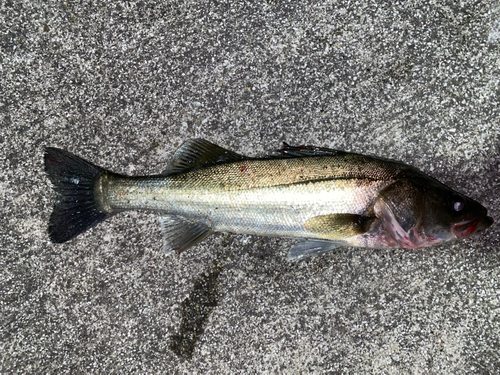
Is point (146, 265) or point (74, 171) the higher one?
point (74, 171)

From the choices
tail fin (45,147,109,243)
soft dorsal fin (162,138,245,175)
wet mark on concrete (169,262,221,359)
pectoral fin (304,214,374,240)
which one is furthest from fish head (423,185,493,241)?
tail fin (45,147,109,243)

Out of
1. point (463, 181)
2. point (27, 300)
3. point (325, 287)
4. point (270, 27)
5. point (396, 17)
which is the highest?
point (396, 17)

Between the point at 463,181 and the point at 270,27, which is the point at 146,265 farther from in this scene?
the point at 463,181

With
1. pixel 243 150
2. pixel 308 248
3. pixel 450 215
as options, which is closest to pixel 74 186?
pixel 243 150

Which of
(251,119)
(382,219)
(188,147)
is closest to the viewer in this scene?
(382,219)

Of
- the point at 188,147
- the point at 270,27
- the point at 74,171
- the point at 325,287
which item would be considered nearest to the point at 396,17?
the point at 270,27

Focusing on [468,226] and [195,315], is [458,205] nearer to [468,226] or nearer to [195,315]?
[468,226]

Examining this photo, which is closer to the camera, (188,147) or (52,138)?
(188,147)

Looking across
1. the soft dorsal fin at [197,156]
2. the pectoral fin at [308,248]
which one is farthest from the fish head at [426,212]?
the soft dorsal fin at [197,156]
